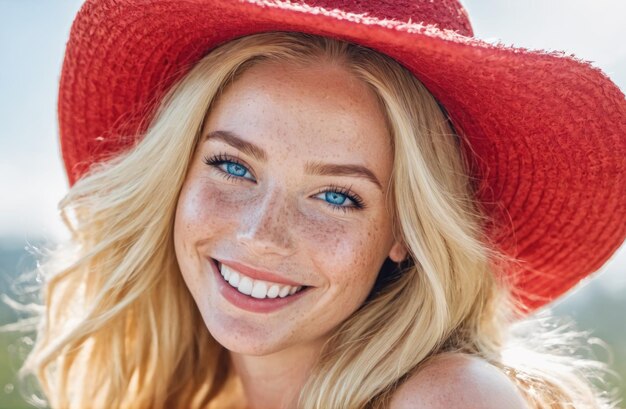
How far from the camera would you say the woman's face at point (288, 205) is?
2408 mm

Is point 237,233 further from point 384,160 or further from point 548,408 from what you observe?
point 548,408

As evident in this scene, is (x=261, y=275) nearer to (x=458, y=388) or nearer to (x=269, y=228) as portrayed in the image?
(x=269, y=228)

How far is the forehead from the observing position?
94.3 inches

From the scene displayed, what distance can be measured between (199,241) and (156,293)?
0.64 meters

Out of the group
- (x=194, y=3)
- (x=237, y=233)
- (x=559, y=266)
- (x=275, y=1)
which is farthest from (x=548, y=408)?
(x=194, y=3)

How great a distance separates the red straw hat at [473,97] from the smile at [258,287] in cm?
68

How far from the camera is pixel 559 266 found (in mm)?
2887

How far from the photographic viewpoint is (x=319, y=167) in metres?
2.41

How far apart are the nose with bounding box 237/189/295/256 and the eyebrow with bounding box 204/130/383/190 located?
0.11 meters

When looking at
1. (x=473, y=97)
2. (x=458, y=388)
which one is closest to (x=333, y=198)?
(x=473, y=97)

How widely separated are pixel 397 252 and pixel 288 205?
0.41 meters

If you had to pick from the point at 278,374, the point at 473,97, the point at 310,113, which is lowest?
the point at 278,374

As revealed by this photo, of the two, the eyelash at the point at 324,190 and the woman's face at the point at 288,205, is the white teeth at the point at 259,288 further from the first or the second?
the eyelash at the point at 324,190

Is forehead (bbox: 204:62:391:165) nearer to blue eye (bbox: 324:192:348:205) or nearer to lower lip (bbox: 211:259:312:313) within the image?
blue eye (bbox: 324:192:348:205)
